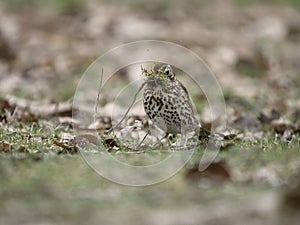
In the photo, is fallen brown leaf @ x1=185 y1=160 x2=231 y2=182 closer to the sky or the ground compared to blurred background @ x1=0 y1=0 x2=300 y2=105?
closer to the ground

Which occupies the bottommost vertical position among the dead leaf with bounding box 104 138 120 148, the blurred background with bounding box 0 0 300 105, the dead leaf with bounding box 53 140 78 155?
the dead leaf with bounding box 53 140 78 155

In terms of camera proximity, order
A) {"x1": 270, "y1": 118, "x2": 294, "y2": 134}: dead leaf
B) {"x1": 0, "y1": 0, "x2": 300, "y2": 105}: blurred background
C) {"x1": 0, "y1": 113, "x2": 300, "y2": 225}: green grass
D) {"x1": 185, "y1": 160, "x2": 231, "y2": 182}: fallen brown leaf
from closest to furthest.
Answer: {"x1": 0, "y1": 113, "x2": 300, "y2": 225}: green grass
{"x1": 185, "y1": 160, "x2": 231, "y2": 182}: fallen brown leaf
{"x1": 270, "y1": 118, "x2": 294, "y2": 134}: dead leaf
{"x1": 0, "y1": 0, "x2": 300, "y2": 105}: blurred background

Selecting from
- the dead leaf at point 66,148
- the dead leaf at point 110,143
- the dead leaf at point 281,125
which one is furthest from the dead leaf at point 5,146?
the dead leaf at point 281,125

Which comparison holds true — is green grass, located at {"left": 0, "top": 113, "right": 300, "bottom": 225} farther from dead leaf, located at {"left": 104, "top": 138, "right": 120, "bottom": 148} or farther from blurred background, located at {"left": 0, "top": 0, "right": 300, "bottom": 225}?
dead leaf, located at {"left": 104, "top": 138, "right": 120, "bottom": 148}

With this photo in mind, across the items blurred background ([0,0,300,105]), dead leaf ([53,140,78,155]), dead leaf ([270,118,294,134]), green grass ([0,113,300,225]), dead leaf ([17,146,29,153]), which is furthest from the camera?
blurred background ([0,0,300,105])

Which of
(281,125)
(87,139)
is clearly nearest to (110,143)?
(87,139)

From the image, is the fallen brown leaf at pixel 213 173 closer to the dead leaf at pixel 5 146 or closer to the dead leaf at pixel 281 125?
the dead leaf at pixel 5 146

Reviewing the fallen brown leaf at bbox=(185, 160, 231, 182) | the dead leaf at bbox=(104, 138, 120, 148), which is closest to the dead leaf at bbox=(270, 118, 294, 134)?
the dead leaf at bbox=(104, 138, 120, 148)

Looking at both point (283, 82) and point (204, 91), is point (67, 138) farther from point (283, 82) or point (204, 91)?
point (283, 82)

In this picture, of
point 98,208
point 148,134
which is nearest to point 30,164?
point 98,208
